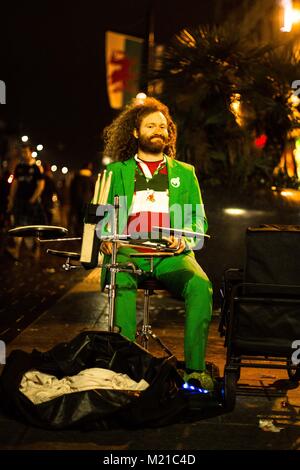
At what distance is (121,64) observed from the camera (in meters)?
18.2

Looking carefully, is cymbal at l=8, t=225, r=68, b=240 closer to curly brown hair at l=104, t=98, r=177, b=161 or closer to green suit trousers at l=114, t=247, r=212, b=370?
green suit trousers at l=114, t=247, r=212, b=370

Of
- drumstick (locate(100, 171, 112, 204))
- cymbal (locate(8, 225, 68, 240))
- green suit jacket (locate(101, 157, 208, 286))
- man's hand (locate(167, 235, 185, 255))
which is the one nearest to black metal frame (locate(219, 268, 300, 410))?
man's hand (locate(167, 235, 185, 255))

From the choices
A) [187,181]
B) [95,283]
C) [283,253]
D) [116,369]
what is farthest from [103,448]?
[95,283]

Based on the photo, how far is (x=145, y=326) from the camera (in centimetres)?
561

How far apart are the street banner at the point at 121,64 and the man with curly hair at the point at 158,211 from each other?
10941 millimetres

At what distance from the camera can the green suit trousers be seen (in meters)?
5.04

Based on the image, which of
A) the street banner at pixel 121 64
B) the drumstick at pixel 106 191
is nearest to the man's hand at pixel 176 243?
the drumstick at pixel 106 191

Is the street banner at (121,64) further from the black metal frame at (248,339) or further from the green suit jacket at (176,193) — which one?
the black metal frame at (248,339)

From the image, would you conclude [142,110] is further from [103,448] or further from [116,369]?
[103,448]

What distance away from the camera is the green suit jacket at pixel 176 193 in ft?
18.2

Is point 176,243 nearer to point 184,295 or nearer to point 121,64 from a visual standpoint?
point 184,295

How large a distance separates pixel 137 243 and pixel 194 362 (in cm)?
78
